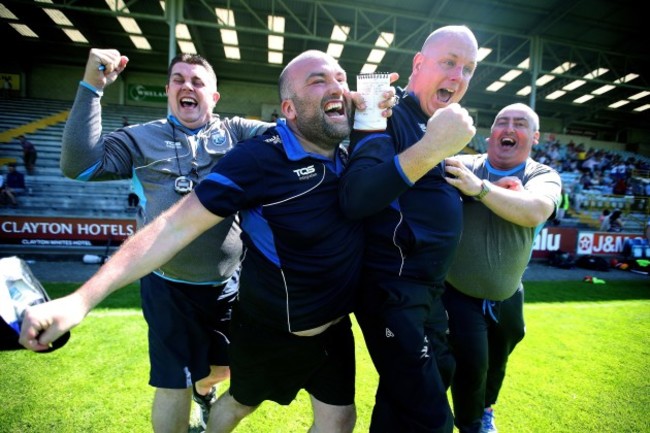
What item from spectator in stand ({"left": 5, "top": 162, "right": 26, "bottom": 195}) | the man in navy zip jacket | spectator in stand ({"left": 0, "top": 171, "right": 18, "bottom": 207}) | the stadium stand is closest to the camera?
the man in navy zip jacket

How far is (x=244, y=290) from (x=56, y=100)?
23977 mm

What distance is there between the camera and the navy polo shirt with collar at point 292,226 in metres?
1.66

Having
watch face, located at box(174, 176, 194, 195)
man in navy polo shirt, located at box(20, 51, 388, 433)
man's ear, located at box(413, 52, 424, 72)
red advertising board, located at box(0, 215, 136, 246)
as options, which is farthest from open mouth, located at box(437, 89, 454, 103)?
red advertising board, located at box(0, 215, 136, 246)

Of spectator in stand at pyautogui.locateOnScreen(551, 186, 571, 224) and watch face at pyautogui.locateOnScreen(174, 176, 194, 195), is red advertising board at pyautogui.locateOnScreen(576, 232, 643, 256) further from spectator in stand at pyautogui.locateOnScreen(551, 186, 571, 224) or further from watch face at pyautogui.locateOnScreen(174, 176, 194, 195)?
watch face at pyautogui.locateOnScreen(174, 176, 194, 195)

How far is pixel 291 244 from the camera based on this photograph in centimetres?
175

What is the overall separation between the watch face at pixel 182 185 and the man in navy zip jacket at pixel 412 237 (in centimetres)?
106

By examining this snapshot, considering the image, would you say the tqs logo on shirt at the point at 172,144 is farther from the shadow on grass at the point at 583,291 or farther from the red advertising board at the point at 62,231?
the red advertising board at the point at 62,231

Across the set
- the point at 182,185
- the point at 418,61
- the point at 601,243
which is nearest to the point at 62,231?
the point at 182,185

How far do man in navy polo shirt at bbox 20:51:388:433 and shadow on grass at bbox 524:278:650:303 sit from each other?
6027 millimetres

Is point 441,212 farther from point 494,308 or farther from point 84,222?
point 84,222

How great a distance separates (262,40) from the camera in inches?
639

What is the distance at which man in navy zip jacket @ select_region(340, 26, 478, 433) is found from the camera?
1465 millimetres

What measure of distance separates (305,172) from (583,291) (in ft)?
27.5

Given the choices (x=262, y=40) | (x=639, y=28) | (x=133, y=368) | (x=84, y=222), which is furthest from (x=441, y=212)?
(x=639, y=28)
